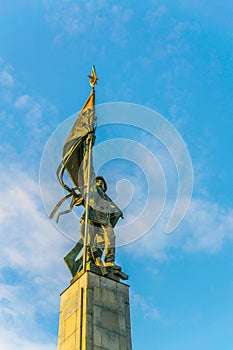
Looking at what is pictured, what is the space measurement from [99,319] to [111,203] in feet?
20.8

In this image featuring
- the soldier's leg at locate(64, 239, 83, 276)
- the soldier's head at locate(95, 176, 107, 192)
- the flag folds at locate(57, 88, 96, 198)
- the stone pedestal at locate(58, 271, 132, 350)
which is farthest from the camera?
the soldier's head at locate(95, 176, 107, 192)

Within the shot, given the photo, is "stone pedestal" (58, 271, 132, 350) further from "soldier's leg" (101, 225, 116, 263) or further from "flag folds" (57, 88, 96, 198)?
"flag folds" (57, 88, 96, 198)

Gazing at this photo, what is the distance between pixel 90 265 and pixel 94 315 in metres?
2.29

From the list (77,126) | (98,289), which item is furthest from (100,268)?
(77,126)

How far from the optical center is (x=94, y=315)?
17.7 meters

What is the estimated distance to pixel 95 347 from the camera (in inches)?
659

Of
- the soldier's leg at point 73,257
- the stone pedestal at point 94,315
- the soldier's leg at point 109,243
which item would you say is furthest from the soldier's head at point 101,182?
the stone pedestal at point 94,315

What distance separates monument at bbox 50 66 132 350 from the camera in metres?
17.5

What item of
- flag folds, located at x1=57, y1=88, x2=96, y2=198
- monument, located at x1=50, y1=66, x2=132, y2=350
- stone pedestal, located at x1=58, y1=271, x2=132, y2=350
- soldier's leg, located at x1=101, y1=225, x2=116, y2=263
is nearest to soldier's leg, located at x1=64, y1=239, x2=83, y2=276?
monument, located at x1=50, y1=66, x2=132, y2=350

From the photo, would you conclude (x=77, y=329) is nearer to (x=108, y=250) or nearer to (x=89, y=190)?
(x=108, y=250)

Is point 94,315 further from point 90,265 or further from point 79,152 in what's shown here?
point 79,152

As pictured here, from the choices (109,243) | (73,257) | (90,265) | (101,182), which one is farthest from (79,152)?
(90,265)

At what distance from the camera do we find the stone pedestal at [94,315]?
17125 mm

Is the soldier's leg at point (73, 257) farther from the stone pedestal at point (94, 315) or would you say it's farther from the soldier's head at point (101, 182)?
the soldier's head at point (101, 182)
